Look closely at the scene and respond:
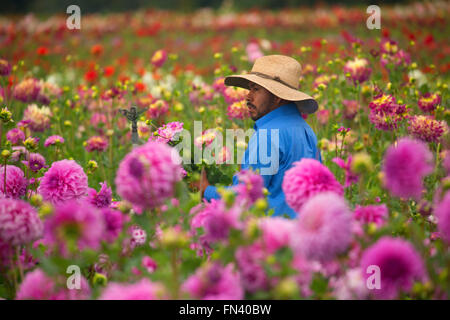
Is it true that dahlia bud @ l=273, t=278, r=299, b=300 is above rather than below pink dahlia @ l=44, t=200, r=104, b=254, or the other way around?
below

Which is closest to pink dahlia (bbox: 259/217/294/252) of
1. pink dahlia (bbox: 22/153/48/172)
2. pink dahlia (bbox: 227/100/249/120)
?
pink dahlia (bbox: 22/153/48/172)

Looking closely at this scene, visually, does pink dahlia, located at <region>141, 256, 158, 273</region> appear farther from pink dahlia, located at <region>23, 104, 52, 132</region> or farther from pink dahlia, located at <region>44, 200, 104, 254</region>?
pink dahlia, located at <region>23, 104, 52, 132</region>

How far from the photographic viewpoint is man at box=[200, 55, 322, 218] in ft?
5.90

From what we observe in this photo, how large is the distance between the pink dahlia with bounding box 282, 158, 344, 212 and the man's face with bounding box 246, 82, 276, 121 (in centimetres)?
95

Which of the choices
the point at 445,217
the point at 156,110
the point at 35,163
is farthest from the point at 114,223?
the point at 156,110

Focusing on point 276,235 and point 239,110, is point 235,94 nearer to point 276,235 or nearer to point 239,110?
point 239,110

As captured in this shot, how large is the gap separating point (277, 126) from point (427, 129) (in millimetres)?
621

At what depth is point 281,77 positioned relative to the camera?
2031 mm

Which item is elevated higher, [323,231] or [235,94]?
[235,94]

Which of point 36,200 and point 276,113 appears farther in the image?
point 276,113

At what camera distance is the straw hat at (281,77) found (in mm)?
1928

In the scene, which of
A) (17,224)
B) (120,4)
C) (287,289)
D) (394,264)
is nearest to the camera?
(287,289)

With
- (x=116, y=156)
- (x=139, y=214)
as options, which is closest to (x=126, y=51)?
(x=116, y=156)
